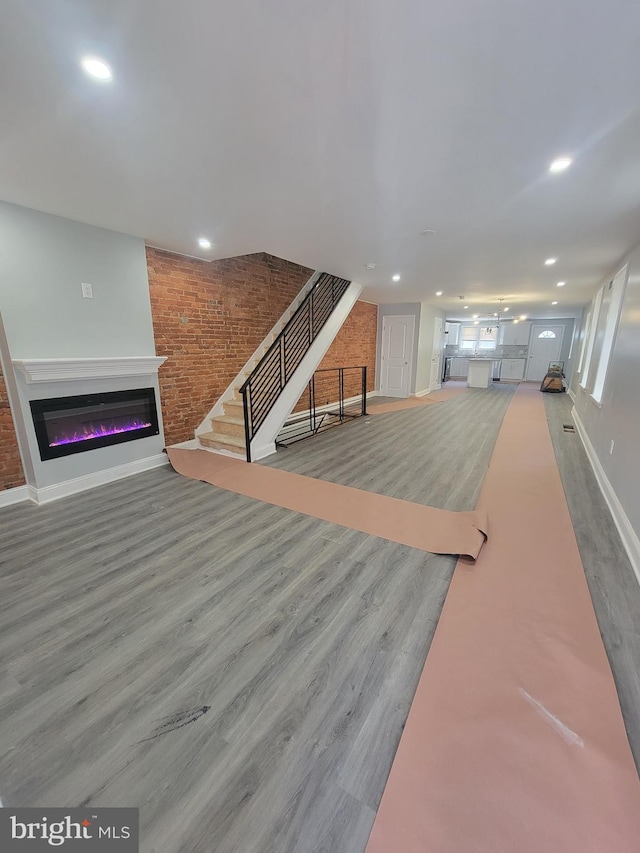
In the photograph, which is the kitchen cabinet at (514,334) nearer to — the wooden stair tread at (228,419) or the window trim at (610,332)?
the window trim at (610,332)

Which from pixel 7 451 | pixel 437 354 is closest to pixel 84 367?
pixel 7 451

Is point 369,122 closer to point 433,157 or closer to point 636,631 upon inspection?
point 433,157

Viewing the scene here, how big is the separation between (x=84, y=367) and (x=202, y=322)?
164 cm

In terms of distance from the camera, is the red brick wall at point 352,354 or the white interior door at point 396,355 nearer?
the red brick wall at point 352,354

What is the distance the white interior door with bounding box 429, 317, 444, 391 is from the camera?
9.67 meters

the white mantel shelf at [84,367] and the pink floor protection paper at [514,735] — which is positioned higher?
the white mantel shelf at [84,367]

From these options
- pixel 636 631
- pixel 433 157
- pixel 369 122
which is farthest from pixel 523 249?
pixel 636 631

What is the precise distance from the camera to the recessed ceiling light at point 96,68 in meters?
1.34

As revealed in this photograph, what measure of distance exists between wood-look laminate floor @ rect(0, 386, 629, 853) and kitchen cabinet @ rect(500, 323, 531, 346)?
12.4 meters

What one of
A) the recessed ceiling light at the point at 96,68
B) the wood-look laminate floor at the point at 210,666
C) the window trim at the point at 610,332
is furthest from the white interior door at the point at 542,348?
the recessed ceiling light at the point at 96,68

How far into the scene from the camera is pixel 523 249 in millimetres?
3824

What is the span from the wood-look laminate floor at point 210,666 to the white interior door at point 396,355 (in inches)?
242

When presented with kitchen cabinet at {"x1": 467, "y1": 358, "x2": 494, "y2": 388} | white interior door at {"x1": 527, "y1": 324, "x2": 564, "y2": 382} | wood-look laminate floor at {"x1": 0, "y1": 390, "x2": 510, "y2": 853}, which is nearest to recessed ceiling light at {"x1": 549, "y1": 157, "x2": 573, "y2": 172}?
wood-look laminate floor at {"x1": 0, "y1": 390, "x2": 510, "y2": 853}

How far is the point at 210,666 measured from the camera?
61.2 inches
